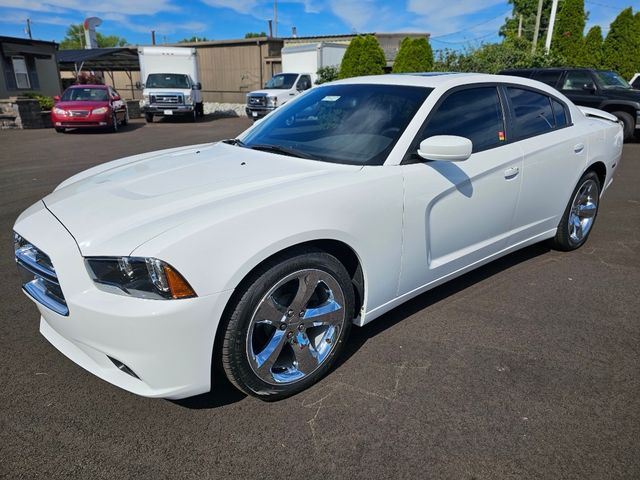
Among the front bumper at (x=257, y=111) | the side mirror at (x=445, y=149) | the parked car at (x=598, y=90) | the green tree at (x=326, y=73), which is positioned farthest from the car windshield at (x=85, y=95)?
the side mirror at (x=445, y=149)

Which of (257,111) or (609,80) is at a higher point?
(609,80)

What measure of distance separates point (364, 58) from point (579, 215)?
1570 centimetres

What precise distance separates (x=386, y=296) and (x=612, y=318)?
5.76ft

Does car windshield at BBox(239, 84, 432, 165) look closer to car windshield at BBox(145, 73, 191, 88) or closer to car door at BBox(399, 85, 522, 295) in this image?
car door at BBox(399, 85, 522, 295)

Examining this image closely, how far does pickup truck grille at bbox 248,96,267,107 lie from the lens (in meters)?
18.6

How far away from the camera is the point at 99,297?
2031 mm

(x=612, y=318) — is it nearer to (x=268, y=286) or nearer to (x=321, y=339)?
(x=321, y=339)

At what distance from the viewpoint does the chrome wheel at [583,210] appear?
174 inches

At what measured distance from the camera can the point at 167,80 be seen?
20172 millimetres

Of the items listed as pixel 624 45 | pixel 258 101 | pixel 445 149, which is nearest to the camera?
pixel 445 149

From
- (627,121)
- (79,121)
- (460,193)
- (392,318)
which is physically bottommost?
(392,318)

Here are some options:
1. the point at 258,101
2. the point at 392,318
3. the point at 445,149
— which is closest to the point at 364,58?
the point at 258,101

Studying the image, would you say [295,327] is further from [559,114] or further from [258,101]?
[258,101]

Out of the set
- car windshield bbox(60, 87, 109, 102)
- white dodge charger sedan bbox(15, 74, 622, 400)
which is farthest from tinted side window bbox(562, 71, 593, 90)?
car windshield bbox(60, 87, 109, 102)
